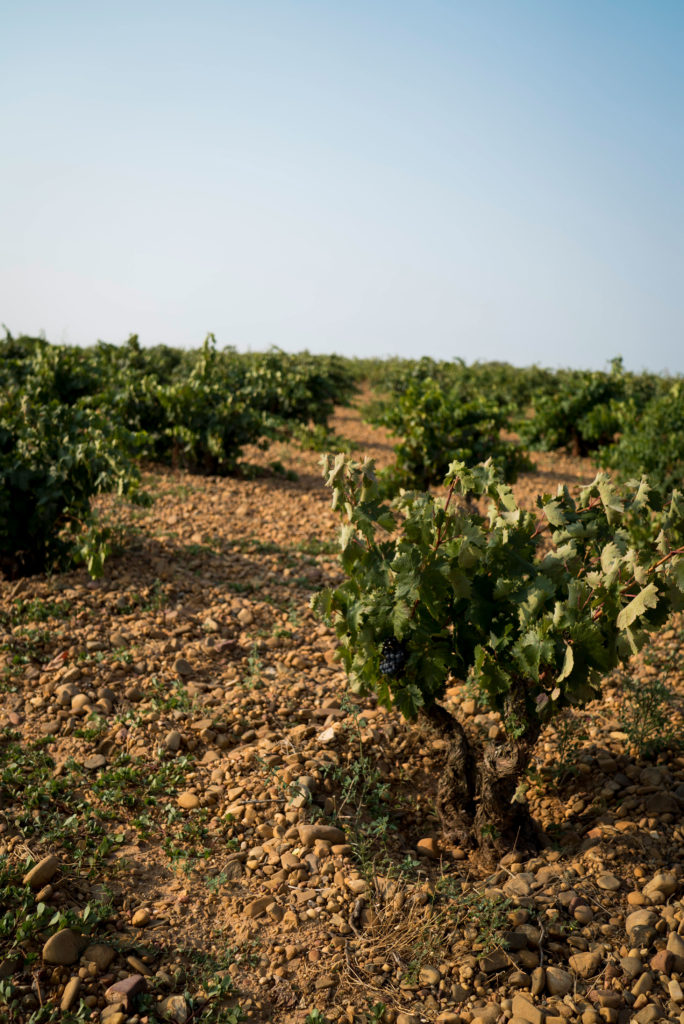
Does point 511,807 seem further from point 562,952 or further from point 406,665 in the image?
point 406,665

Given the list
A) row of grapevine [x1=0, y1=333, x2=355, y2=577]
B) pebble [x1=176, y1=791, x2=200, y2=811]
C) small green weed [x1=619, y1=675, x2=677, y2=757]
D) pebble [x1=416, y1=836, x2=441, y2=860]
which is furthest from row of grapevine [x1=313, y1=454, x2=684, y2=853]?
row of grapevine [x1=0, y1=333, x2=355, y2=577]

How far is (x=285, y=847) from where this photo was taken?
129 inches

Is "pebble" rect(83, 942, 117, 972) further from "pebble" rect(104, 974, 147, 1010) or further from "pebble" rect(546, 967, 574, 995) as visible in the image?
"pebble" rect(546, 967, 574, 995)

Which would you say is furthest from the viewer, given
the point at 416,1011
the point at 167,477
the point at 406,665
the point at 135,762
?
the point at 167,477

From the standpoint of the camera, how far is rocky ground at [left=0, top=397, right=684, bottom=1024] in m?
2.66

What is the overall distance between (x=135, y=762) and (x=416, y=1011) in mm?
1847

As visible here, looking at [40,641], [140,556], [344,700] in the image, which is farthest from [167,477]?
[344,700]

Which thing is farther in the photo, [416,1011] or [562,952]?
[562,952]

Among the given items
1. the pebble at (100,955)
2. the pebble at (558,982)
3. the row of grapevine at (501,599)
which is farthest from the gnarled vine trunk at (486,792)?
the pebble at (100,955)

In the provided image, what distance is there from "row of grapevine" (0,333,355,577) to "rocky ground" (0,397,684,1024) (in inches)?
24.6

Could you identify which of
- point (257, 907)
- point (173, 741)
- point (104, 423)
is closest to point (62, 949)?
point (257, 907)

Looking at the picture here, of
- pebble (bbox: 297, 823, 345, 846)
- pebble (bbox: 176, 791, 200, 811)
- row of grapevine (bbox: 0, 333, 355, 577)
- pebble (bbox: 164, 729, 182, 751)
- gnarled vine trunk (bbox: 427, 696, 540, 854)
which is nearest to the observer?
gnarled vine trunk (bbox: 427, 696, 540, 854)

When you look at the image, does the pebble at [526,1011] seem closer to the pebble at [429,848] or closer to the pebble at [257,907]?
the pebble at [429,848]

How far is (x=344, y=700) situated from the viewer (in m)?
4.17
